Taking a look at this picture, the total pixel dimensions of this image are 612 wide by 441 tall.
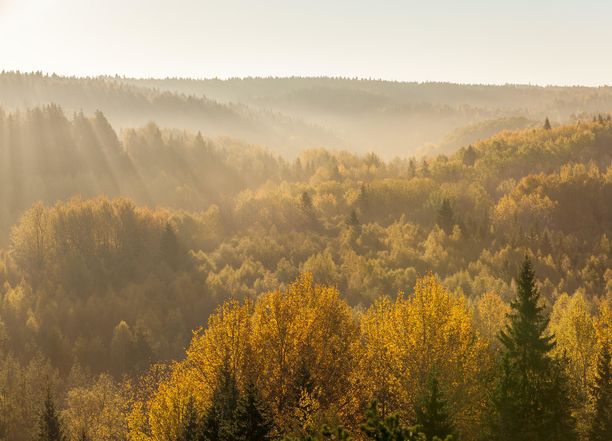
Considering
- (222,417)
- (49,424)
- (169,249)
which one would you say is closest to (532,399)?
(222,417)

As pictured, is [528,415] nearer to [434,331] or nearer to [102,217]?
[434,331]

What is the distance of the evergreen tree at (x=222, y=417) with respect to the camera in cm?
3741

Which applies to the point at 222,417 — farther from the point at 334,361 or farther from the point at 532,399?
the point at 532,399

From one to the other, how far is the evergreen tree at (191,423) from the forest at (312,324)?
170mm

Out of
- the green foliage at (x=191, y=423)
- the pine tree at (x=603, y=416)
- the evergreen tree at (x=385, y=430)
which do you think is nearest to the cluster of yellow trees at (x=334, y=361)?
the green foliage at (x=191, y=423)

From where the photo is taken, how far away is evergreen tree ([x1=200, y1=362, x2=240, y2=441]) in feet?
123

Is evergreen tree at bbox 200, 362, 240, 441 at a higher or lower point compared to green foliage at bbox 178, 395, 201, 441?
higher

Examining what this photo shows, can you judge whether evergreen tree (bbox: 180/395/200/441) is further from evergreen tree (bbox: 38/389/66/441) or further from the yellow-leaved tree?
evergreen tree (bbox: 38/389/66/441)

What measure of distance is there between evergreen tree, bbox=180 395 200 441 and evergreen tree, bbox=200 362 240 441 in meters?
2.60

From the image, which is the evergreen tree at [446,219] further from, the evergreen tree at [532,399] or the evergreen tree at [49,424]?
the evergreen tree at [532,399]

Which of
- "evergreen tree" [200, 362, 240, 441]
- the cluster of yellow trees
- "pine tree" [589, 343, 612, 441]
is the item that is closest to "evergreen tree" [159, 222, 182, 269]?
the cluster of yellow trees

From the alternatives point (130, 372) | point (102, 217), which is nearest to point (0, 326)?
point (130, 372)

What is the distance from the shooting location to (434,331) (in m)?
49.5

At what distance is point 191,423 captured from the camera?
4584 centimetres
